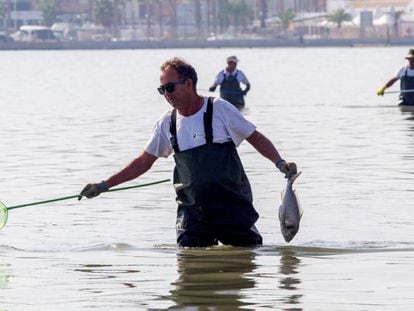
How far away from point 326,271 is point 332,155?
1301cm

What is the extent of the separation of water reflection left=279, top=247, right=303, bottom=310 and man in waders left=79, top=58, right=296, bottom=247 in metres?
0.44

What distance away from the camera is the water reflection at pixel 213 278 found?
10031mm

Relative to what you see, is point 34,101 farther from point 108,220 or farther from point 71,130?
point 108,220

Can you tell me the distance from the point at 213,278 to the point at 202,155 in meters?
0.81

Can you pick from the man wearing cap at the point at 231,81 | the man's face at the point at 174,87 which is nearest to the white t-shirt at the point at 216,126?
the man's face at the point at 174,87

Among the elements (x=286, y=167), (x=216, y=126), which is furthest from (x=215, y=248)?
(x=216, y=126)

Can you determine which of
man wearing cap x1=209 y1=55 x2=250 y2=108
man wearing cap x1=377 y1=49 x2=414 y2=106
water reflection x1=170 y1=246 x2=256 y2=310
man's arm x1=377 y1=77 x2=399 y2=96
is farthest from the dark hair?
man wearing cap x1=209 y1=55 x2=250 y2=108

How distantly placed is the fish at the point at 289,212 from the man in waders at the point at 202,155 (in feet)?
1.30

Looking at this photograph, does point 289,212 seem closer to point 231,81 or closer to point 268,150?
point 268,150

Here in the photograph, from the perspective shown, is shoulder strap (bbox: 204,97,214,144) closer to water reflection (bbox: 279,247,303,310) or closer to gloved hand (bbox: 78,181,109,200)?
gloved hand (bbox: 78,181,109,200)

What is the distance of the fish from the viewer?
1175 centimetres

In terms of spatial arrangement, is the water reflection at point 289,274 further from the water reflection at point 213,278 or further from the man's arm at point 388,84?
the man's arm at point 388,84

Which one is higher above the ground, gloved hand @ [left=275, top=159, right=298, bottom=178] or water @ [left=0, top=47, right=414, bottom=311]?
gloved hand @ [left=275, top=159, right=298, bottom=178]

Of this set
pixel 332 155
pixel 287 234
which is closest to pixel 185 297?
pixel 287 234
